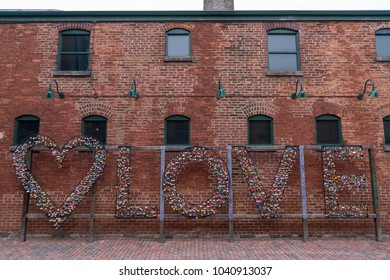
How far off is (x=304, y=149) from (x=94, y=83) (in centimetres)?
741

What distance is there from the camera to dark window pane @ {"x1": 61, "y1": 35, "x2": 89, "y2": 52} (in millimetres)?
9453

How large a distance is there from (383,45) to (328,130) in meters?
3.76

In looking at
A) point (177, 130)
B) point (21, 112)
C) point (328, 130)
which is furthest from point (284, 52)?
point (21, 112)

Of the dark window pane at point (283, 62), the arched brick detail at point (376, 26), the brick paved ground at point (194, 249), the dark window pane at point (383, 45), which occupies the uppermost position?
the arched brick detail at point (376, 26)

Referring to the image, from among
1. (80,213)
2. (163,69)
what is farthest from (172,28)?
(80,213)

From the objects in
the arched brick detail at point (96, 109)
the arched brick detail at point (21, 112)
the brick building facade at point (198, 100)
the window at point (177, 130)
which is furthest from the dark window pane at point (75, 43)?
the window at point (177, 130)

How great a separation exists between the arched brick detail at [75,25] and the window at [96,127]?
327 cm

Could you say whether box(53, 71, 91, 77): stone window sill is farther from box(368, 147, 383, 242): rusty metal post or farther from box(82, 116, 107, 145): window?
box(368, 147, 383, 242): rusty metal post

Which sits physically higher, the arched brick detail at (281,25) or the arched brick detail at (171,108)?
the arched brick detail at (281,25)

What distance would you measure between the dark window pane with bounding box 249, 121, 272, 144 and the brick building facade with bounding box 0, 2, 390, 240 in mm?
96

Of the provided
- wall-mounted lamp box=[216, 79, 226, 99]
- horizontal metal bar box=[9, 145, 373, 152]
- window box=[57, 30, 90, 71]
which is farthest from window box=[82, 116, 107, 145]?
wall-mounted lamp box=[216, 79, 226, 99]

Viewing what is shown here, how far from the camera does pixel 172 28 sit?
30.9ft

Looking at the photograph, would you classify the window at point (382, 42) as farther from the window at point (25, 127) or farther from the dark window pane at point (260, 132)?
the window at point (25, 127)

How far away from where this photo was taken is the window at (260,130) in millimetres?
8930
